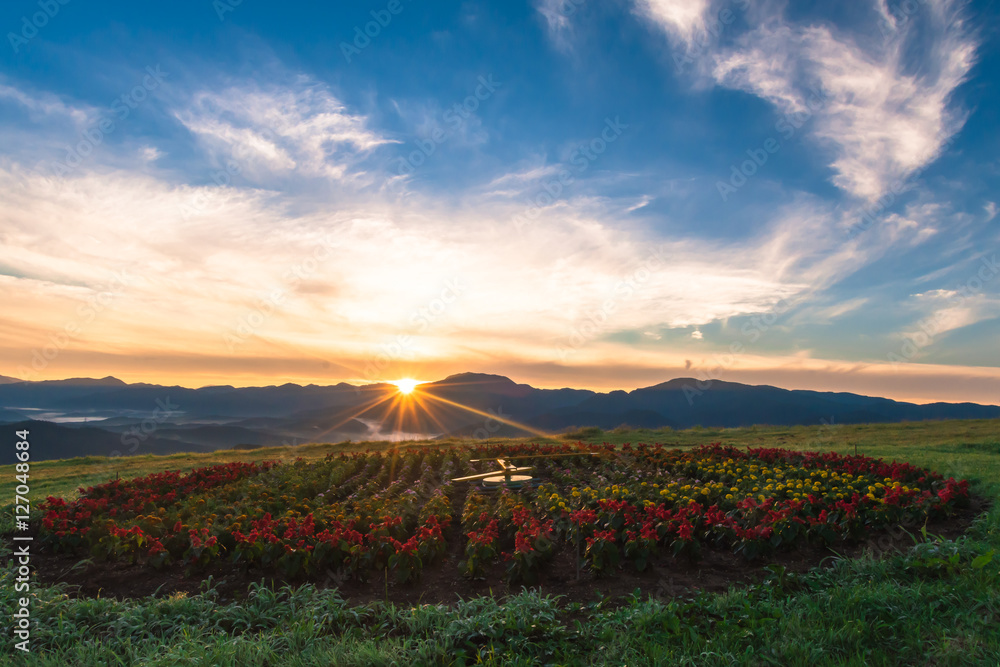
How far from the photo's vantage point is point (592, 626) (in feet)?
15.7

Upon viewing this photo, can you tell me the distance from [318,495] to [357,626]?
700cm

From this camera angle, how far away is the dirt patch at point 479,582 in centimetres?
622

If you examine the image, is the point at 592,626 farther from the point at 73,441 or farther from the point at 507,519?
the point at 73,441

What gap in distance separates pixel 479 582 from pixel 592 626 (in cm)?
216

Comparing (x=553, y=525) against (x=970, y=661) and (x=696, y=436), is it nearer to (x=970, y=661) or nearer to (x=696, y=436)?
(x=970, y=661)

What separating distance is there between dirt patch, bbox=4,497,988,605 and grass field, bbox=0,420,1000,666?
0.41 m

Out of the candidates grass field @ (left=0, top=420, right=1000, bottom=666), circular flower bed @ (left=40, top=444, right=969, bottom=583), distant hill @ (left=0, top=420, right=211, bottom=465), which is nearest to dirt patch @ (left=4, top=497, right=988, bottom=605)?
circular flower bed @ (left=40, top=444, right=969, bottom=583)

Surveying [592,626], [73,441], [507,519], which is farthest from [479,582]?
[73,441]

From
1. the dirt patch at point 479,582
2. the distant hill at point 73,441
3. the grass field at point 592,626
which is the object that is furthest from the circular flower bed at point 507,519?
the distant hill at point 73,441

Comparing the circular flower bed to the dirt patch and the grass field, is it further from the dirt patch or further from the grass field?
the grass field

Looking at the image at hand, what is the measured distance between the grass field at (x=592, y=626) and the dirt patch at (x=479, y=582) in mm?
413

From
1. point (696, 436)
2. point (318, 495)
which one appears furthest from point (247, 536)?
point (696, 436)

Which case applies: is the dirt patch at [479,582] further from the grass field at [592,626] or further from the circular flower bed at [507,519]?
the grass field at [592,626]

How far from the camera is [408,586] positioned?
258 inches
